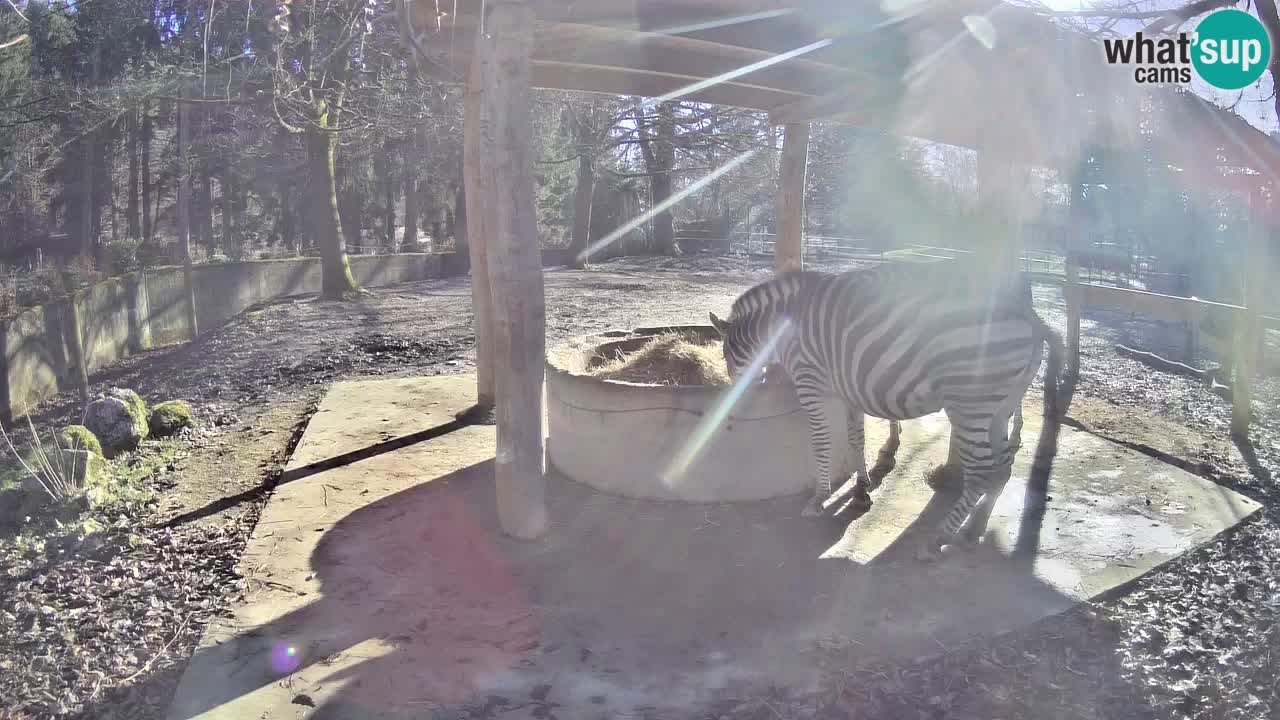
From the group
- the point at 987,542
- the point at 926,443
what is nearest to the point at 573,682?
the point at 987,542

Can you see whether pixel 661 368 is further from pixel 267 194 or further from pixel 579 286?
pixel 267 194

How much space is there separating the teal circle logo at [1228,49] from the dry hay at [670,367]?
501 centimetres

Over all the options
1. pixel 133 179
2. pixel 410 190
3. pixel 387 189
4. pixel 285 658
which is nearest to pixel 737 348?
pixel 285 658

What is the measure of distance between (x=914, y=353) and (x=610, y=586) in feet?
7.34

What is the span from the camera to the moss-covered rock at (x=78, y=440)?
615cm

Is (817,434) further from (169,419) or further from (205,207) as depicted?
(205,207)

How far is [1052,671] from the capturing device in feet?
11.6

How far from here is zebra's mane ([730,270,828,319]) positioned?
559 cm

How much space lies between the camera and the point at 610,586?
4383 mm

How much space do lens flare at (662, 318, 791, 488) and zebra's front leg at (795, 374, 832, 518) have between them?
1.02 feet

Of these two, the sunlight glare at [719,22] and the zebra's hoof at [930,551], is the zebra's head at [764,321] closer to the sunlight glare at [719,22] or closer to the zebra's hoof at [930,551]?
the zebra's hoof at [930,551]

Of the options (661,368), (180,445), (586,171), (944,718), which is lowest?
(944,718)

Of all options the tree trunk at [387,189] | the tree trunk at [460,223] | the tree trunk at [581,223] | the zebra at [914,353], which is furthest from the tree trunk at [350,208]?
the zebra at [914,353]

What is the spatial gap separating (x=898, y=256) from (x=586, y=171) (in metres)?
9.61
